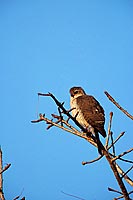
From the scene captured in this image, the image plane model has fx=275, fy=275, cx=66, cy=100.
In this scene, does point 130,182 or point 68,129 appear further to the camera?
point 68,129

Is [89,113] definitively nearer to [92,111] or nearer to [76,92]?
[92,111]

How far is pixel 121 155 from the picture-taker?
1498mm

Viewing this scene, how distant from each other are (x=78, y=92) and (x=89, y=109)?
3.73ft

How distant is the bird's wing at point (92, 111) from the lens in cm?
436

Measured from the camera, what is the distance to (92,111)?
4828 mm

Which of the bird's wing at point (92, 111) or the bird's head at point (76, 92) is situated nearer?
the bird's wing at point (92, 111)

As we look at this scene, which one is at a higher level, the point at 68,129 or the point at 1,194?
the point at 68,129

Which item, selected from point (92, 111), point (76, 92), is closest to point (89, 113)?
point (92, 111)

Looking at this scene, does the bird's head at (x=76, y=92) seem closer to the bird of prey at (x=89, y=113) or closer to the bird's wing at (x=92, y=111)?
the bird of prey at (x=89, y=113)

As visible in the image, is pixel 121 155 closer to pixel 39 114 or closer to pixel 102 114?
pixel 39 114

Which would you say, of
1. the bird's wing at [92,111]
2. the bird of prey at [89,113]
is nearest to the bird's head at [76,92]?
the bird of prey at [89,113]

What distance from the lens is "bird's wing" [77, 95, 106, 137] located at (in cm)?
436

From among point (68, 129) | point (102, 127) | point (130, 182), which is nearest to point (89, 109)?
point (102, 127)

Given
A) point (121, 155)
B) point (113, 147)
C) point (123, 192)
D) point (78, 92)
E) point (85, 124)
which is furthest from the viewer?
point (78, 92)
